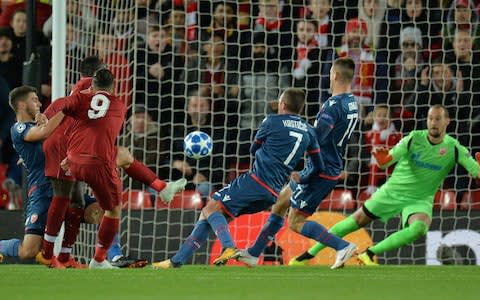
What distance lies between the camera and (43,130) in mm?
8734

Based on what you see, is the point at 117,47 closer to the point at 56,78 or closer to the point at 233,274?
the point at 56,78

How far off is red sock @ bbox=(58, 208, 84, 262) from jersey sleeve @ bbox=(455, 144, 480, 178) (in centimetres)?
340

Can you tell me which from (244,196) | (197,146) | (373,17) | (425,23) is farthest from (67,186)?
(425,23)

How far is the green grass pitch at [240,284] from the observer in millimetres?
6199

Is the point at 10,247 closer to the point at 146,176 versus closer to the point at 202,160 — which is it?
the point at 146,176

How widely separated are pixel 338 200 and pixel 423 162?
1594 mm

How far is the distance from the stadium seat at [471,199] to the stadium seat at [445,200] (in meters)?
0.14

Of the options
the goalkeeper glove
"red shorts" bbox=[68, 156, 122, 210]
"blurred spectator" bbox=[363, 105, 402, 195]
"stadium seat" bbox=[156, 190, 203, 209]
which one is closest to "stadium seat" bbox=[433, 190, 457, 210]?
"blurred spectator" bbox=[363, 105, 402, 195]

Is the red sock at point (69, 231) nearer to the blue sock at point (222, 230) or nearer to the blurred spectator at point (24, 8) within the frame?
the blue sock at point (222, 230)

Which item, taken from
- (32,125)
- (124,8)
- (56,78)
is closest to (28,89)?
(32,125)

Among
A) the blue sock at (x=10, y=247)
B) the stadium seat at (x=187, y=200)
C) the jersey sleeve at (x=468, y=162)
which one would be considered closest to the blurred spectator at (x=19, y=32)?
the stadium seat at (x=187, y=200)

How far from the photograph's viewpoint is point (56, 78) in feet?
33.8

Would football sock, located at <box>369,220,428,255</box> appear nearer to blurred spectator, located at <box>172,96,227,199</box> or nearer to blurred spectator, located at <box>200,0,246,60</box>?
blurred spectator, located at <box>172,96,227,199</box>

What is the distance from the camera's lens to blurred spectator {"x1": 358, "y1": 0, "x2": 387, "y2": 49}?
40.8 feet
